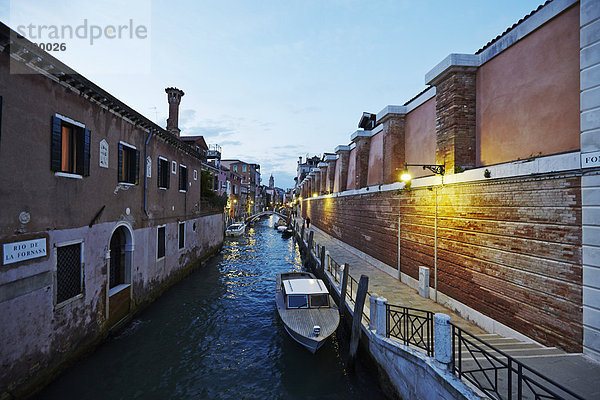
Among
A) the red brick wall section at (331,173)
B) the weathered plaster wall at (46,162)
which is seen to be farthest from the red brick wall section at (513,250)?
the red brick wall section at (331,173)

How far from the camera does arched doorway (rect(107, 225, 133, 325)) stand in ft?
30.3

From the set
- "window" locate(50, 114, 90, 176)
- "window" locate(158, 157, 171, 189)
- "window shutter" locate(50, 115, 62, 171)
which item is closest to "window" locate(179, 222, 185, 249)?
"window" locate(158, 157, 171, 189)

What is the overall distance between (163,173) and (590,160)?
13.6 m

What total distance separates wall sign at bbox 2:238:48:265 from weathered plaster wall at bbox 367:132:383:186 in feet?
42.0

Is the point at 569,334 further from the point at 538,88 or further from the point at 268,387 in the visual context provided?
the point at 268,387

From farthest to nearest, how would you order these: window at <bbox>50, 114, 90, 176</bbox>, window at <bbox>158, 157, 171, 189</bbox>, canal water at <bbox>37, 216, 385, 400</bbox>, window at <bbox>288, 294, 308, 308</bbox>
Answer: window at <bbox>158, 157, 171, 189</bbox> < window at <bbox>288, 294, 308, 308</bbox> < window at <bbox>50, 114, 90, 176</bbox> < canal water at <bbox>37, 216, 385, 400</bbox>

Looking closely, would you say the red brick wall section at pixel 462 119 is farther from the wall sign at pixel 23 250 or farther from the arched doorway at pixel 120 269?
the arched doorway at pixel 120 269

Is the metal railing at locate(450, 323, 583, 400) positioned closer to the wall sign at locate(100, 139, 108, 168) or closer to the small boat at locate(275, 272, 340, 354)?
the small boat at locate(275, 272, 340, 354)

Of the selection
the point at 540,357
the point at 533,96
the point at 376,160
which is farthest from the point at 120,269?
the point at 533,96

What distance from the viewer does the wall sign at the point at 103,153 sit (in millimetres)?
8336

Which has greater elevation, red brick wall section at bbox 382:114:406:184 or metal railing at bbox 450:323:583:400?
red brick wall section at bbox 382:114:406:184

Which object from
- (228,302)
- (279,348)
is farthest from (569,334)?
(228,302)

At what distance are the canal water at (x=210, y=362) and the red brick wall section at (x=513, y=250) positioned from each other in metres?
3.53

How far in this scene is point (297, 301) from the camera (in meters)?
9.55
